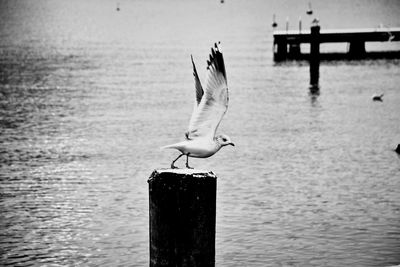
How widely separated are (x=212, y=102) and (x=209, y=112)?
94mm

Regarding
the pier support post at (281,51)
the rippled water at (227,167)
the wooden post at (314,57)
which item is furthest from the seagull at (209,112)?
the pier support post at (281,51)

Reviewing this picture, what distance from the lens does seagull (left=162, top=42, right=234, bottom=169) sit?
6.92 metres

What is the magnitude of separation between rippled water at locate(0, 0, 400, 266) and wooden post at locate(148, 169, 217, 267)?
596 centimetres

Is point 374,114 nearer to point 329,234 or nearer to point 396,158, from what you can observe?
point 396,158

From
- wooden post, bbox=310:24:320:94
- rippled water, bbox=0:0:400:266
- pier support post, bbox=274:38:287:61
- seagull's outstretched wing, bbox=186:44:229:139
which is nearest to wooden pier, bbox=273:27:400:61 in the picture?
pier support post, bbox=274:38:287:61

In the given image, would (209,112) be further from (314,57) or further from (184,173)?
(314,57)

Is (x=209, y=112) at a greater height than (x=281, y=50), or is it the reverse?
(x=209, y=112)

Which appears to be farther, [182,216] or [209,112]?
[209,112]

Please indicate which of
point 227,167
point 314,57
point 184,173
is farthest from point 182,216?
point 314,57

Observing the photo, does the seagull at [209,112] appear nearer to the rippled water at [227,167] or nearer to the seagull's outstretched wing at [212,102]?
the seagull's outstretched wing at [212,102]

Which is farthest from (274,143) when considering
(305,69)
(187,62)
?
(187,62)

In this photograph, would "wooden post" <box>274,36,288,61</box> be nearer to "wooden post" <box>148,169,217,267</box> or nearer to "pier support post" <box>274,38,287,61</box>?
"pier support post" <box>274,38,287,61</box>

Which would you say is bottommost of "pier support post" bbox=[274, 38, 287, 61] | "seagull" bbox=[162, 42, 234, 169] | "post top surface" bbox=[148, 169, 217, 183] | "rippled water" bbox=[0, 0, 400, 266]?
"rippled water" bbox=[0, 0, 400, 266]

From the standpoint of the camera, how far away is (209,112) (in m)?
7.23
